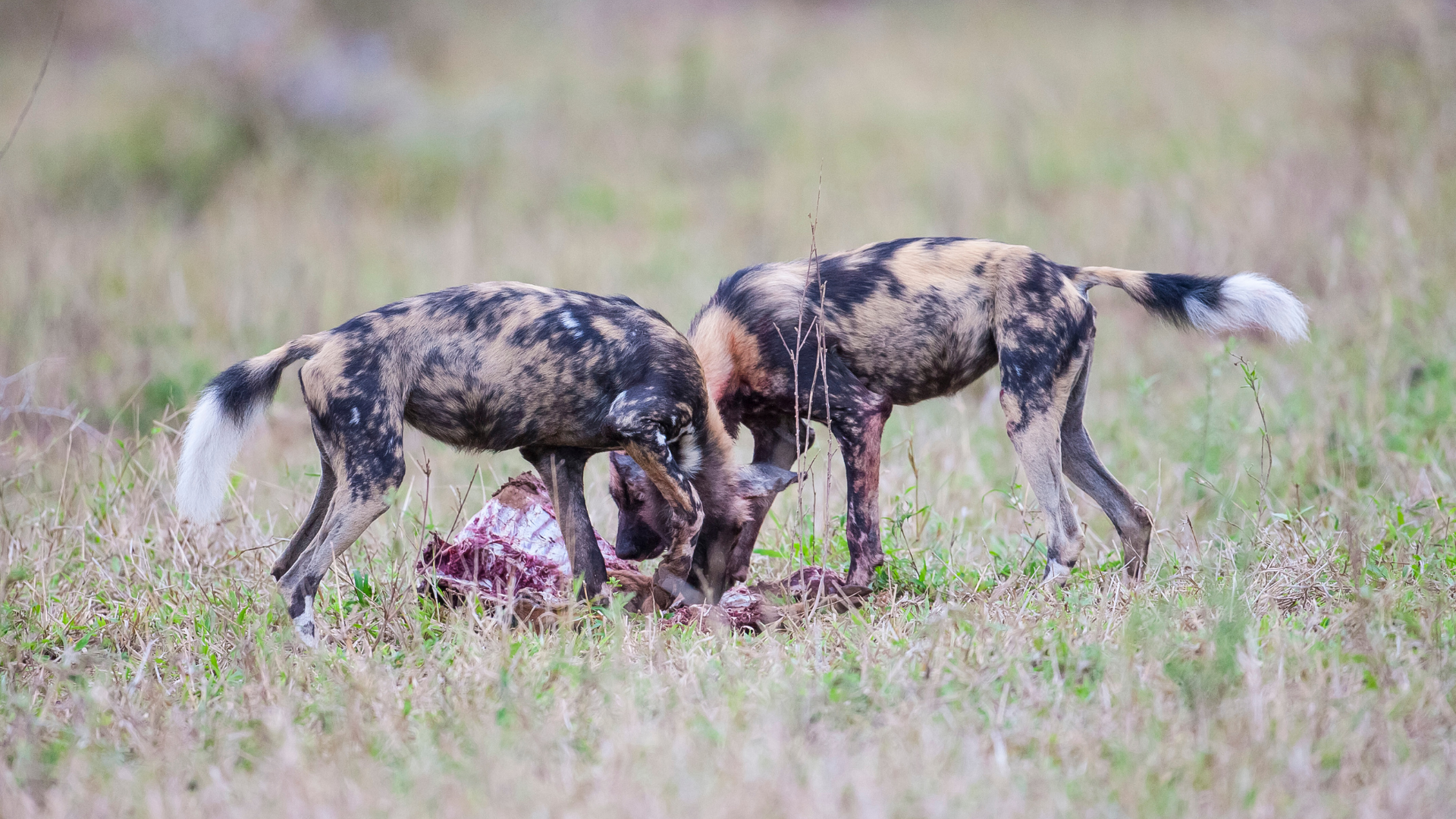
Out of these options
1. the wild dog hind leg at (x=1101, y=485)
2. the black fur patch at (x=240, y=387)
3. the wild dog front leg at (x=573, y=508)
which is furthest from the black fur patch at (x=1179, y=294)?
the black fur patch at (x=240, y=387)

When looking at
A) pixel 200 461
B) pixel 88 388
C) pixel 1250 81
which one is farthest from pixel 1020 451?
pixel 1250 81

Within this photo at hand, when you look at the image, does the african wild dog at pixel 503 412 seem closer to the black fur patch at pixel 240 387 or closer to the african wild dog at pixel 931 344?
the black fur patch at pixel 240 387

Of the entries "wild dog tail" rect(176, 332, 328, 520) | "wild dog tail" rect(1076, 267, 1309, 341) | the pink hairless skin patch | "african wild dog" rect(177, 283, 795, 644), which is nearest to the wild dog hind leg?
"wild dog tail" rect(1076, 267, 1309, 341)

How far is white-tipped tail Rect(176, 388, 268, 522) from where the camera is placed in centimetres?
364

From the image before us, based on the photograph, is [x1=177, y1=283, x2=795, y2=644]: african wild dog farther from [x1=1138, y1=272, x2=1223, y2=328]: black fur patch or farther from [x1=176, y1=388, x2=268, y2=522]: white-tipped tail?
[x1=1138, y1=272, x2=1223, y2=328]: black fur patch

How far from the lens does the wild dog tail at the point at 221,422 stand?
364 centimetres

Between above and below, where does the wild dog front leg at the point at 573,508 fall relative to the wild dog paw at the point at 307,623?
above

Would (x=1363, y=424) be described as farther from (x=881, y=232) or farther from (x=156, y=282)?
(x=156, y=282)

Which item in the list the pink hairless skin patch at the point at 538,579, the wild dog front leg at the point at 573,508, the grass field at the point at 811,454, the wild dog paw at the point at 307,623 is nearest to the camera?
the grass field at the point at 811,454

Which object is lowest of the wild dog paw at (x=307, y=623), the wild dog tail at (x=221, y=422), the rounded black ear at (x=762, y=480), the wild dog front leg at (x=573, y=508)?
the wild dog paw at (x=307, y=623)

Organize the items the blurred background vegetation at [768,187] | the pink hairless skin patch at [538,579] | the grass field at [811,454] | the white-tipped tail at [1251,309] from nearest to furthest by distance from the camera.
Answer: the grass field at [811,454]
the pink hairless skin patch at [538,579]
the white-tipped tail at [1251,309]
the blurred background vegetation at [768,187]

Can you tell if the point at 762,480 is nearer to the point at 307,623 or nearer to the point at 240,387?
the point at 307,623

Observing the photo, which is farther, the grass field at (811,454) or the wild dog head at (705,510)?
the wild dog head at (705,510)

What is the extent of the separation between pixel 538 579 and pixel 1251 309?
263cm
